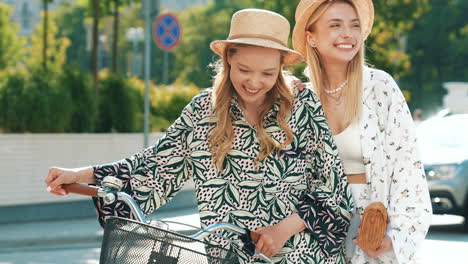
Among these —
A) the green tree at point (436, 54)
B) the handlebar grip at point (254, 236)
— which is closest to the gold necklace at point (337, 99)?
the handlebar grip at point (254, 236)

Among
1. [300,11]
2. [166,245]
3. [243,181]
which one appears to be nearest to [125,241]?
[166,245]

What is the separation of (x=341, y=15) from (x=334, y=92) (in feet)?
1.01

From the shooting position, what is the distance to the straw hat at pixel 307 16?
12.0 feet

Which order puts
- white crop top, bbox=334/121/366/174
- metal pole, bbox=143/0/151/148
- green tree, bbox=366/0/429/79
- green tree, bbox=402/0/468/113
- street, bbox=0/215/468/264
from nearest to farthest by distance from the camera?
1. white crop top, bbox=334/121/366/174
2. street, bbox=0/215/468/264
3. metal pole, bbox=143/0/151/148
4. green tree, bbox=366/0/429/79
5. green tree, bbox=402/0/468/113

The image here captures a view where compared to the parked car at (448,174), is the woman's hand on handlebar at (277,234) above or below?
above

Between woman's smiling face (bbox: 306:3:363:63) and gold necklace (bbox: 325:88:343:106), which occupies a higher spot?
woman's smiling face (bbox: 306:3:363:63)

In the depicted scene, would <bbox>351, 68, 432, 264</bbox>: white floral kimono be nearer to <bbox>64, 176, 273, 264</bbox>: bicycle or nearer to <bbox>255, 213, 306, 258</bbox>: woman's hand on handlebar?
<bbox>255, 213, 306, 258</bbox>: woman's hand on handlebar

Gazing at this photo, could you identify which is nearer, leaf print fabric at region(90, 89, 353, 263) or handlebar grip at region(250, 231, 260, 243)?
handlebar grip at region(250, 231, 260, 243)

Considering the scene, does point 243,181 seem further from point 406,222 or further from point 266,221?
point 406,222

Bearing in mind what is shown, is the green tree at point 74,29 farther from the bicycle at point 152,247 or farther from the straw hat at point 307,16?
the bicycle at point 152,247

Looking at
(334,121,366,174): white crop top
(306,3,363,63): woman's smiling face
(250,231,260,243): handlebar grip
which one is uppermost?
(306,3,363,63): woman's smiling face

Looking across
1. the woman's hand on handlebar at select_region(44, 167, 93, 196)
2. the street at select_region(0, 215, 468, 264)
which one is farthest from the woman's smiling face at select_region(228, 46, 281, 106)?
the street at select_region(0, 215, 468, 264)

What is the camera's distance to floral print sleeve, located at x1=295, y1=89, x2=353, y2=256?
3135 mm

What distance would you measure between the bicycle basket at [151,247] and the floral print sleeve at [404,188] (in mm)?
998
